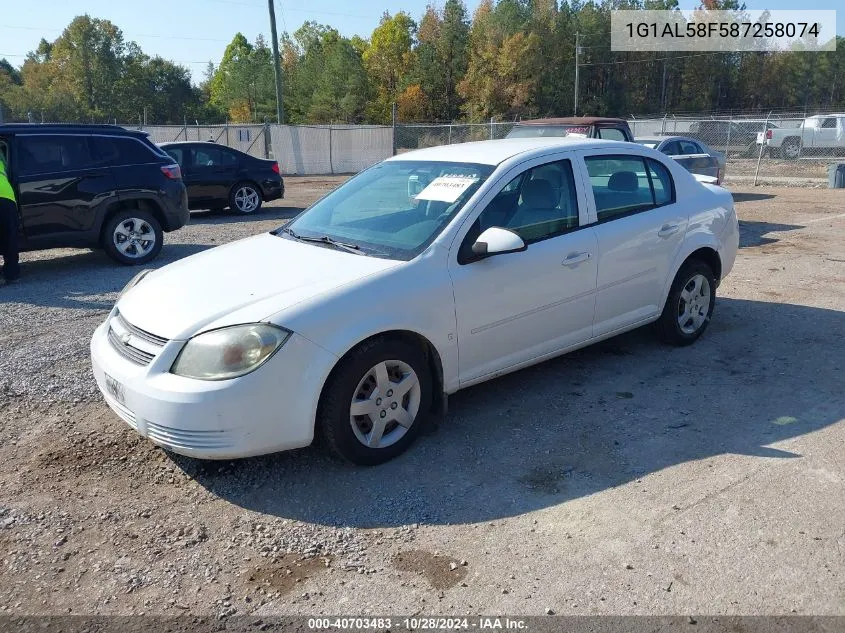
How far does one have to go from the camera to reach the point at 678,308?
18.2 feet

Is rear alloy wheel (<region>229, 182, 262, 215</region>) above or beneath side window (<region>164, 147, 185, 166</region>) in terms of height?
beneath

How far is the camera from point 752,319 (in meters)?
6.55

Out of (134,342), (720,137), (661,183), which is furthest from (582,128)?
(720,137)

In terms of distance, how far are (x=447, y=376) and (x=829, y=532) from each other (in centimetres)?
199

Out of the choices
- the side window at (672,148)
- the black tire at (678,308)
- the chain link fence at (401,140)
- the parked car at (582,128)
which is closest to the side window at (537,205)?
the black tire at (678,308)

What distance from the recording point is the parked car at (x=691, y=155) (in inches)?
565

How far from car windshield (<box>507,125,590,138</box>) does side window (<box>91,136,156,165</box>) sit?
17.2 ft

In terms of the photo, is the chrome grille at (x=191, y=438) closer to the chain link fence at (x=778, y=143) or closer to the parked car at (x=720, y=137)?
the chain link fence at (x=778, y=143)

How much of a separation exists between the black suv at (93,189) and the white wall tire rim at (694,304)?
683cm

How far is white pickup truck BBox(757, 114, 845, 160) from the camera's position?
90.8 ft

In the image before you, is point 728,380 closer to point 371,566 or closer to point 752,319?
point 752,319

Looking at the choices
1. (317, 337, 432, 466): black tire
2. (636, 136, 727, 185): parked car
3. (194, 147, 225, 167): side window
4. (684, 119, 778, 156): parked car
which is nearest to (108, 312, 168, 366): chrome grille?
(317, 337, 432, 466): black tire

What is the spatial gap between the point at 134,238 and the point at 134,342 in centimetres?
614

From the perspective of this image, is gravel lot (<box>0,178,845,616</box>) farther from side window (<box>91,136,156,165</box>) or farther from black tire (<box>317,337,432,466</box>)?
side window (<box>91,136,156,165</box>)
